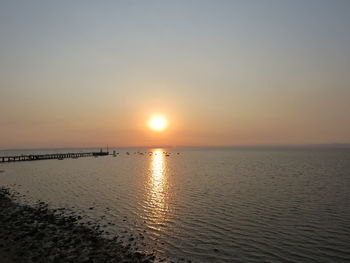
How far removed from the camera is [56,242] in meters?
14.2

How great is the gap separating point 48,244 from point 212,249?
9.41m

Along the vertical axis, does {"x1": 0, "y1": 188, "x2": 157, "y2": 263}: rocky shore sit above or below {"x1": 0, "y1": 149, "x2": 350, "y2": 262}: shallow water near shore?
above

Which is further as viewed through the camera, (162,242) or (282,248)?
(162,242)

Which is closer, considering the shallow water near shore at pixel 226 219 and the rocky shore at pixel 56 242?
the rocky shore at pixel 56 242

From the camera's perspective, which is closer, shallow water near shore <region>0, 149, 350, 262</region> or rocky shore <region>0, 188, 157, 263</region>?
rocky shore <region>0, 188, 157, 263</region>

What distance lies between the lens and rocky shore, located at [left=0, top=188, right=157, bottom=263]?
1219cm

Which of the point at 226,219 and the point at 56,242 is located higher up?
the point at 56,242

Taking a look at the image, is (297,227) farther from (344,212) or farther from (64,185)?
(64,185)

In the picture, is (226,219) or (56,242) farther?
(226,219)

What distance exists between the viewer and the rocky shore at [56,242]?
12.2 meters

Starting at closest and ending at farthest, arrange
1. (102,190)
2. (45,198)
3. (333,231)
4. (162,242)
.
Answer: (162,242), (333,231), (45,198), (102,190)

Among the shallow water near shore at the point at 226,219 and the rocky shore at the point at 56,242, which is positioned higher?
the rocky shore at the point at 56,242

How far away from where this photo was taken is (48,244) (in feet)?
45.3

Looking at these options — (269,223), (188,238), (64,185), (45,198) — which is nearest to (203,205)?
(269,223)
